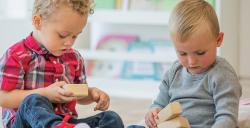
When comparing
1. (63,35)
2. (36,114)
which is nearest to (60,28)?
(63,35)

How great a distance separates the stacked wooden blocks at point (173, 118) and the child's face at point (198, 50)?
4.8 inches

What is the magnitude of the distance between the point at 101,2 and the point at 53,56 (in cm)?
138

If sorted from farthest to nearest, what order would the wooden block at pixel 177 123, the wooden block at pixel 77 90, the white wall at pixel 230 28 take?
the white wall at pixel 230 28, the wooden block at pixel 77 90, the wooden block at pixel 177 123

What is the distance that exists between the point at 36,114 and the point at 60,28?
9.4 inches

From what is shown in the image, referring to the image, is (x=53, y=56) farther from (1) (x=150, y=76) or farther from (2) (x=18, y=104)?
(1) (x=150, y=76)

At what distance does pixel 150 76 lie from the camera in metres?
2.72

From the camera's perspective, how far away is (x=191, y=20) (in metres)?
1.14

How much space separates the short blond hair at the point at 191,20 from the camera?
44.7 inches

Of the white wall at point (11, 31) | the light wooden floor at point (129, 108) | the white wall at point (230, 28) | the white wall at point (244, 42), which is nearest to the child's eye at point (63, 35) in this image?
the light wooden floor at point (129, 108)

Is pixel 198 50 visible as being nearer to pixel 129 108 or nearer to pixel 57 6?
pixel 57 6

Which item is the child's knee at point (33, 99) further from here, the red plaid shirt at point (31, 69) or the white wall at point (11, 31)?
the white wall at point (11, 31)

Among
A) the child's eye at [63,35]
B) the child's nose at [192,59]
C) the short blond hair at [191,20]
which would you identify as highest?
the short blond hair at [191,20]

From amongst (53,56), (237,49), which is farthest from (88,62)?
(53,56)

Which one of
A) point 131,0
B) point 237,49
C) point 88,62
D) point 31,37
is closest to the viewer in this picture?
point 31,37
